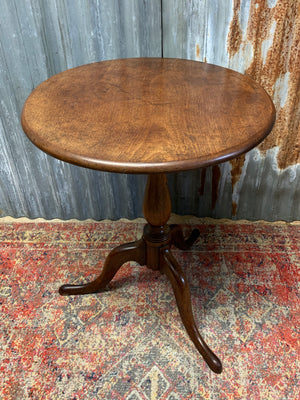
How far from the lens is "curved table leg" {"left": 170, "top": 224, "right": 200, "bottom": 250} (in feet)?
5.05

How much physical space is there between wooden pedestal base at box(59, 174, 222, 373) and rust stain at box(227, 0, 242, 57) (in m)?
0.65

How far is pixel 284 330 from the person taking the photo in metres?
1.32

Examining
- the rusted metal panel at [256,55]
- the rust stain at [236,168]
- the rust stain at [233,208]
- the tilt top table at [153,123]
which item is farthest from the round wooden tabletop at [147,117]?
the rust stain at [233,208]

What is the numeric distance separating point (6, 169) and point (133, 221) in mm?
697

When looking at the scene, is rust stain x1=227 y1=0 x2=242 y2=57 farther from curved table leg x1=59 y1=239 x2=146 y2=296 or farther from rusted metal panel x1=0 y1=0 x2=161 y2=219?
curved table leg x1=59 y1=239 x2=146 y2=296

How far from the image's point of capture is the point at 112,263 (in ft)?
4.54

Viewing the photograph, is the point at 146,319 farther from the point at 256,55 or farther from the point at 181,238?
the point at 256,55

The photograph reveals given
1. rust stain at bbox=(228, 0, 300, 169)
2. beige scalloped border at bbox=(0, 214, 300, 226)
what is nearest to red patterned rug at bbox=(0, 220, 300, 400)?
beige scalloped border at bbox=(0, 214, 300, 226)

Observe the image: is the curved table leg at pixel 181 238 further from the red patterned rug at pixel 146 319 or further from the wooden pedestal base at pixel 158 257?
the wooden pedestal base at pixel 158 257

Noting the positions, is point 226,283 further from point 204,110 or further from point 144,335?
point 204,110

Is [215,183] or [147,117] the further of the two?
[215,183]

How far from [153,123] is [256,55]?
785 mm

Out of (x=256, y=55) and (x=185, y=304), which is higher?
(x=256, y=55)

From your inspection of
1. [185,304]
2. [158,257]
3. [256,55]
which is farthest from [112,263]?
[256,55]
